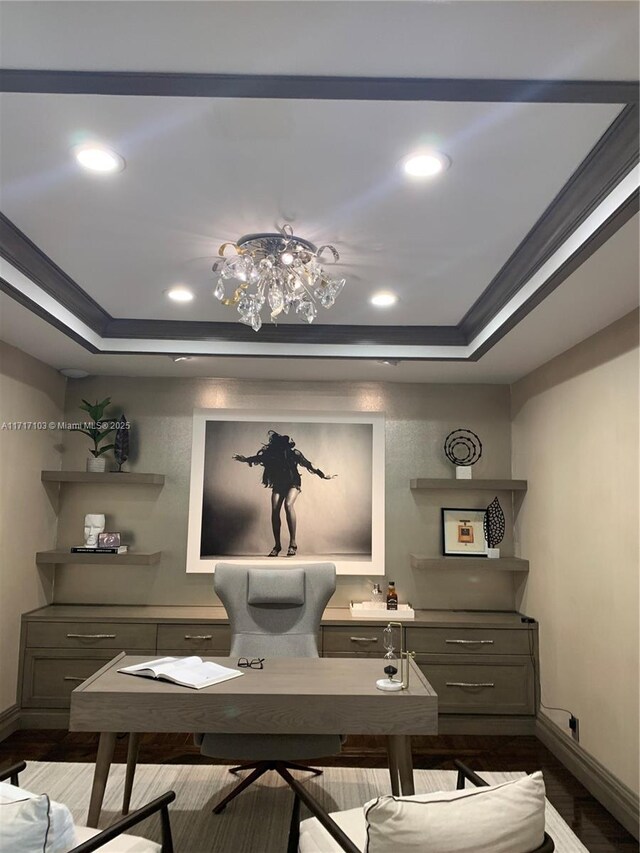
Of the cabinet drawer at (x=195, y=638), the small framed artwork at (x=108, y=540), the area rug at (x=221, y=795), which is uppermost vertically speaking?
the small framed artwork at (x=108, y=540)

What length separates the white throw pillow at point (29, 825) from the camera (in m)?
1.40

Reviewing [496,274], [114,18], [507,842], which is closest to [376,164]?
[114,18]

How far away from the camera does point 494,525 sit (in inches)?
182

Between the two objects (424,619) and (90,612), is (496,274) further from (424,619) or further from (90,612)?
(90,612)

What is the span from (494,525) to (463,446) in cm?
65

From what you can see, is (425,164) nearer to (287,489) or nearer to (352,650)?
(287,489)

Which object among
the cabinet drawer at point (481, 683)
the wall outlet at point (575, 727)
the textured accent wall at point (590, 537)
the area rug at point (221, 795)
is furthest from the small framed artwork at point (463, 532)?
the area rug at point (221, 795)

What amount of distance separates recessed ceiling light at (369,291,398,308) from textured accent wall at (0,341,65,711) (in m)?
2.32

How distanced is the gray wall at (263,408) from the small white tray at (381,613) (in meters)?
0.26

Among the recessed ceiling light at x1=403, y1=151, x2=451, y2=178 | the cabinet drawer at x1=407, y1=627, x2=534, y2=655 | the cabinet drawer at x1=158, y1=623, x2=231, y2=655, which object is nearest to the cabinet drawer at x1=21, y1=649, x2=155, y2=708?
the cabinet drawer at x1=158, y1=623, x2=231, y2=655

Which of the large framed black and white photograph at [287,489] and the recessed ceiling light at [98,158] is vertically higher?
the recessed ceiling light at [98,158]

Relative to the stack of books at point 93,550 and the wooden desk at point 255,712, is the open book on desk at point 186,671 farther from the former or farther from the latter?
the stack of books at point 93,550

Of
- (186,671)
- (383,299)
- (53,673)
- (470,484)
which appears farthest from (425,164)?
(53,673)

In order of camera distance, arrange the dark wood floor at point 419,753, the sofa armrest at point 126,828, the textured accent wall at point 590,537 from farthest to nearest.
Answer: the dark wood floor at point 419,753 → the textured accent wall at point 590,537 → the sofa armrest at point 126,828
